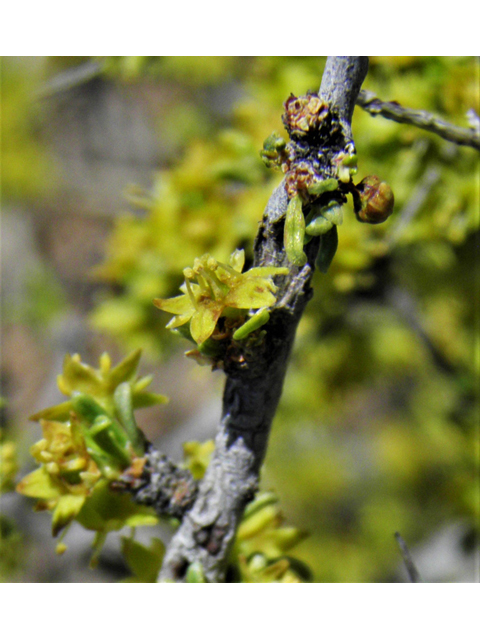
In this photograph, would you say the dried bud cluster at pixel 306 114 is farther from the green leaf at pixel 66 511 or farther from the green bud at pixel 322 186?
the green leaf at pixel 66 511

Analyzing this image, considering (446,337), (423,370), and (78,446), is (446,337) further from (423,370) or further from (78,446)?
(78,446)

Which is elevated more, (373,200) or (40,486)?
(373,200)

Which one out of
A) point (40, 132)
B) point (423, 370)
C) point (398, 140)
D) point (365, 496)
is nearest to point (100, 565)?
point (398, 140)

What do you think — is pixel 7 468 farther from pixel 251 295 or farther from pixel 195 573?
→ pixel 251 295

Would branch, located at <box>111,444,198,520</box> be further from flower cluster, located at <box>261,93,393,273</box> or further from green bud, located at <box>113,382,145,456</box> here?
flower cluster, located at <box>261,93,393,273</box>

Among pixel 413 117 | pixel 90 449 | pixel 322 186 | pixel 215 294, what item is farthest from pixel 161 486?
pixel 413 117

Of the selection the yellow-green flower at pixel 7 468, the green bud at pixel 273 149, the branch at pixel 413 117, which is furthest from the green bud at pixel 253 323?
Answer: the yellow-green flower at pixel 7 468
